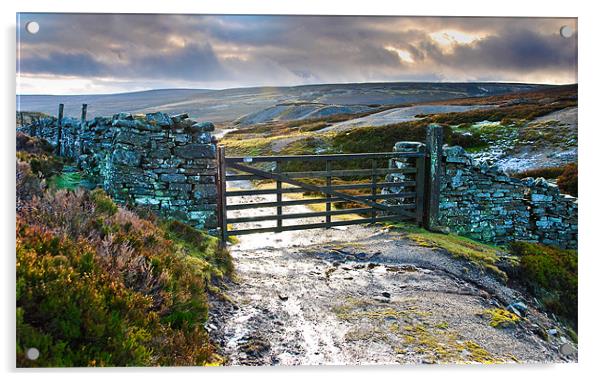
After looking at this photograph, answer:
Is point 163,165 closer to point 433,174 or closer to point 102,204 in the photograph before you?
point 102,204

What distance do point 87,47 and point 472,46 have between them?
585 cm

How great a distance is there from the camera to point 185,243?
7.13 meters

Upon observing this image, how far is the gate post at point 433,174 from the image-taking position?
10031mm

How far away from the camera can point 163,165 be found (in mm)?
7836

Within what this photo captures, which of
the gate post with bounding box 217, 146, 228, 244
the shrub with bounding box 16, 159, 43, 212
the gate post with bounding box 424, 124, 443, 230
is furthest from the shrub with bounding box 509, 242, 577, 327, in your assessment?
the shrub with bounding box 16, 159, 43, 212

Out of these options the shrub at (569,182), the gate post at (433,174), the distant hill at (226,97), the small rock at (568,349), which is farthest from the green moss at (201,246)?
the shrub at (569,182)

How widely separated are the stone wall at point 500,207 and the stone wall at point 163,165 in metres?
5.33

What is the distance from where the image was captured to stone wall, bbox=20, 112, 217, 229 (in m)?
7.71

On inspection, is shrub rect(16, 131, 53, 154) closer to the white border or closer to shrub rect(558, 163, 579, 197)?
the white border

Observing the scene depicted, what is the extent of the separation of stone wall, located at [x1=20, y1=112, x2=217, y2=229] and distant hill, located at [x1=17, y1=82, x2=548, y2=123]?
0.29 meters

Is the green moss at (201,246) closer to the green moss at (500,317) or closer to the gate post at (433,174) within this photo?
the green moss at (500,317)

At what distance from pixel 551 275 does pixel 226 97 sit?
6869 mm
